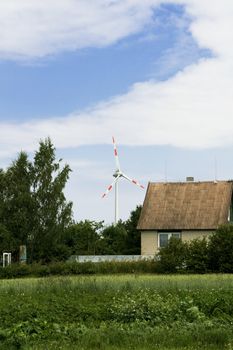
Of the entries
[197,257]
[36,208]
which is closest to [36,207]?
[36,208]

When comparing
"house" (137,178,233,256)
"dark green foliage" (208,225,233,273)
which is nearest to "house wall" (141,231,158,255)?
"house" (137,178,233,256)

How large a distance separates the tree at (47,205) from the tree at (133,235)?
12.5m

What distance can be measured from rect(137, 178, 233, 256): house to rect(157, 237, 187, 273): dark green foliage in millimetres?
12373

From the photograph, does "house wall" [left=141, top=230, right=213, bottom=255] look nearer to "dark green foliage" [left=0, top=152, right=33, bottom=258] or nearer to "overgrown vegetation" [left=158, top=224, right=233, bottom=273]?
"dark green foliage" [left=0, top=152, right=33, bottom=258]

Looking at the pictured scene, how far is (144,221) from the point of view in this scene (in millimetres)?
57625

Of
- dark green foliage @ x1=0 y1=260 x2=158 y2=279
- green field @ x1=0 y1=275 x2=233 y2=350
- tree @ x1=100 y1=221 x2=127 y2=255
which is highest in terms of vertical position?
tree @ x1=100 y1=221 x2=127 y2=255

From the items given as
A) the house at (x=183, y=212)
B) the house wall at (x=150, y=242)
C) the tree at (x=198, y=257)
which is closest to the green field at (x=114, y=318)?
the tree at (x=198, y=257)

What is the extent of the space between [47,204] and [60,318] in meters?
45.7

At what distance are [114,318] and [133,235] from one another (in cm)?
5940

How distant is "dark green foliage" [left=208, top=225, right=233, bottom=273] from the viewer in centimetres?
4241

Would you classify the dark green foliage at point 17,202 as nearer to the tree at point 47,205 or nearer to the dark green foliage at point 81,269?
the tree at point 47,205

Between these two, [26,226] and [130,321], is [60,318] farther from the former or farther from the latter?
[26,226]

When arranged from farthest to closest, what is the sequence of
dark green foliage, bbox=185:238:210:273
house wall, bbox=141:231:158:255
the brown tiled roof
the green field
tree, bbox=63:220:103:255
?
tree, bbox=63:220:103:255
house wall, bbox=141:231:158:255
the brown tiled roof
dark green foliage, bbox=185:238:210:273
the green field

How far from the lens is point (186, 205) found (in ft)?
190
